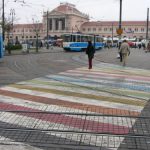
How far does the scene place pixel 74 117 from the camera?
8547 mm

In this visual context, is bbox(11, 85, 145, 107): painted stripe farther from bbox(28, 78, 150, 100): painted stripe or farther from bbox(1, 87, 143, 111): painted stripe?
bbox(28, 78, 150, 100): painted stripe

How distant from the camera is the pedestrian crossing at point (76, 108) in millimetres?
7273

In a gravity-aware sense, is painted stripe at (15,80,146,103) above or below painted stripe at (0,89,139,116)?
below

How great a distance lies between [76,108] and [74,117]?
1.19 metres

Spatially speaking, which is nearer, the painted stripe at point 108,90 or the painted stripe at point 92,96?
the painted stripe at point 92,96

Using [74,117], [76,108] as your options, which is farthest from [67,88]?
[74,117]

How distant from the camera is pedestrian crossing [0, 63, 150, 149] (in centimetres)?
727

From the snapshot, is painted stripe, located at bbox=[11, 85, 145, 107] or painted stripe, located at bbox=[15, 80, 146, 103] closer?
painted stripe, located at bbox=[11, 85, 145, 107]

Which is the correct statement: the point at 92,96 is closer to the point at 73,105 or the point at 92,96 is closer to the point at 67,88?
the point at 73,105

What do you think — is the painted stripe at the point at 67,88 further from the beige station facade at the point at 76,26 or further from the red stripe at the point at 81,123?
the beige station facade at the point at 76,26

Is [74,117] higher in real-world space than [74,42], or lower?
lower

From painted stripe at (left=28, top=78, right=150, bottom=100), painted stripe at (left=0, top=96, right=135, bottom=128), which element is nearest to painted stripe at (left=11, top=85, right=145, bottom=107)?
painted stripe at (left=28, top=78, right=150, bottom=100)

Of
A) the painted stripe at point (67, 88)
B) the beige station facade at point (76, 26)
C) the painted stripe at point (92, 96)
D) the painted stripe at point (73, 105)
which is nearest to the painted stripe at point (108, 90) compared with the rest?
the painted stripe at point (67, 88)

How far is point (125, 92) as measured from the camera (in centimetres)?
1293
